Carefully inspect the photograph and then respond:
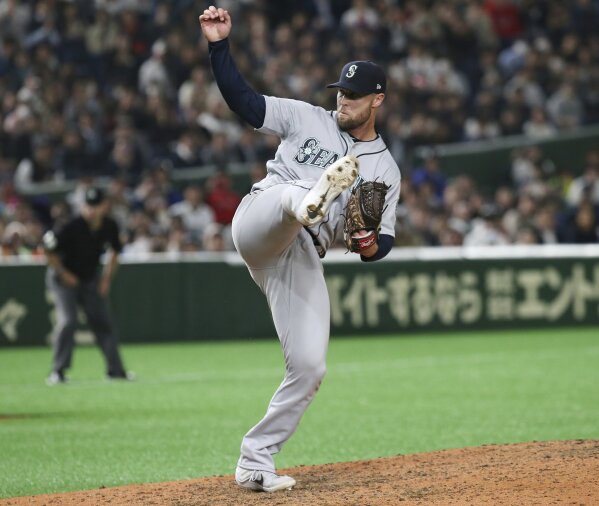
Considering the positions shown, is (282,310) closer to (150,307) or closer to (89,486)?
(89,486)

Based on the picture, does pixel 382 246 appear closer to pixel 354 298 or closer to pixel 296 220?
pixel 296 220

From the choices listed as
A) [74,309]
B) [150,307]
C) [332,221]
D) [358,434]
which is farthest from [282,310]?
[150,307]

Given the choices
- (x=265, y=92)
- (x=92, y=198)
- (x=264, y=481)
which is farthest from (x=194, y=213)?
(x=264, y=481)

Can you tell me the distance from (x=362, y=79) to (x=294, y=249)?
932 millimetres

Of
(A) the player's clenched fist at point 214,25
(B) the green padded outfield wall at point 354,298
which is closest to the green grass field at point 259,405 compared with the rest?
(B) the green padded outfield wall at point 354,298

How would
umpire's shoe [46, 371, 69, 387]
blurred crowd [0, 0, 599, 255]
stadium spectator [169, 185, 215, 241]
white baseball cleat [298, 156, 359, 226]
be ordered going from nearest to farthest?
white baseball cleat [298, 156, 359, 226] < umpire's shoe [46, 371, 69, 387] < stadium spectator [169, 185, 215, 241] < blurred crowd [0, 0, 599, 255]

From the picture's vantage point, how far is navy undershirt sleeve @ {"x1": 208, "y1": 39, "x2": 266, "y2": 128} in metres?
5.91

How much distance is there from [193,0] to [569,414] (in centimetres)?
1300

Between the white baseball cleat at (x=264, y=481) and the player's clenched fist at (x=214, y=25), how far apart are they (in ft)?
7.13

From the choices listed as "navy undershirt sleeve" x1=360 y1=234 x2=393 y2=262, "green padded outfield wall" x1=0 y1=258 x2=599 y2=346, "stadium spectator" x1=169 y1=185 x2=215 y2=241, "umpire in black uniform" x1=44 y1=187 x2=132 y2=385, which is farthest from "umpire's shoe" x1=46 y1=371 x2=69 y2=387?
"navy undershirt sleeve" x1=360 y1=234 x2=393 y2=262

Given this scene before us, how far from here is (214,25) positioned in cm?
593

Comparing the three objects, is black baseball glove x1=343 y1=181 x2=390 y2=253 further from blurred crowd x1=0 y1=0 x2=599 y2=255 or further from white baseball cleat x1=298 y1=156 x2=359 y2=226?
blurred crowd x1=0 y1=0 x2=599 y2=255

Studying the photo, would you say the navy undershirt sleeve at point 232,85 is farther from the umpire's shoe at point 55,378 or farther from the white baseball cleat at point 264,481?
the umpire's shoe at point 55,378

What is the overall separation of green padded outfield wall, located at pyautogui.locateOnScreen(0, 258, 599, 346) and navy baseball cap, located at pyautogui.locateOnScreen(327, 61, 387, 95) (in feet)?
33.3
